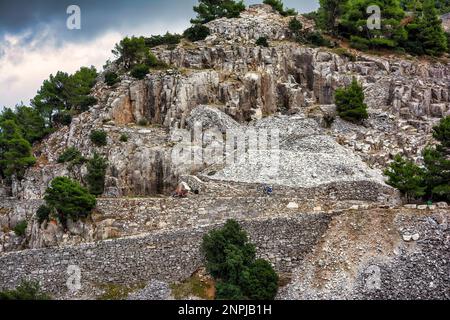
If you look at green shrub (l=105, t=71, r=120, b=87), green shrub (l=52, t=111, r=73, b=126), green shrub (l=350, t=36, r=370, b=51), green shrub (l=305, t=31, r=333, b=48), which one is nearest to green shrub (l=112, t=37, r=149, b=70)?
green shrub (l=105, t=71, r=120, b=87)

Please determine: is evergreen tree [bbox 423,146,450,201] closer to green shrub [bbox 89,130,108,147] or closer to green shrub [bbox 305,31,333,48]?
green shrub [bbox 89,130,108,147]

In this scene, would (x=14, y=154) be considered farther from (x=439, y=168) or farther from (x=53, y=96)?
(x=439, y=168)

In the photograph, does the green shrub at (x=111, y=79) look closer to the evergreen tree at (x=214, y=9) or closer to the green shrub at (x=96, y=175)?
the green shrub at (x=96, y=175)

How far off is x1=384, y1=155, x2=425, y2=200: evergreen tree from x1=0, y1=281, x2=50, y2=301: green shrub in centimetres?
2173

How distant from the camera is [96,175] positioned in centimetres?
4209

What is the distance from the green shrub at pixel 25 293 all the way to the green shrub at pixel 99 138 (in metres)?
18.8

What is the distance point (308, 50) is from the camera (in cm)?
5969

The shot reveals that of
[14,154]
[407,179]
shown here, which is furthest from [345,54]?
[14,154]

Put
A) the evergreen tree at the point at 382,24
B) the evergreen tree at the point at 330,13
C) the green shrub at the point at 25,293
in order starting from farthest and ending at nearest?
the evergreen tree at the point at 330,13 → the evergreen tree at the point at 382,24 → the green shrub at the point at 25,293

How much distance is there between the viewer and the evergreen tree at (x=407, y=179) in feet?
114

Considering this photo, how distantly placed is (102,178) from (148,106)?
1205 cm

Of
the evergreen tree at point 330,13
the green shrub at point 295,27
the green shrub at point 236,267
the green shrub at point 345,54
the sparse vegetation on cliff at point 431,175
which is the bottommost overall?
the green shrub at point 236,267

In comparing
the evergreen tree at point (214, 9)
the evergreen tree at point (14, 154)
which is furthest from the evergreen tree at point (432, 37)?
the evergreen tree at point (14, 154)

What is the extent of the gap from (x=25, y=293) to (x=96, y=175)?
16.2 m
